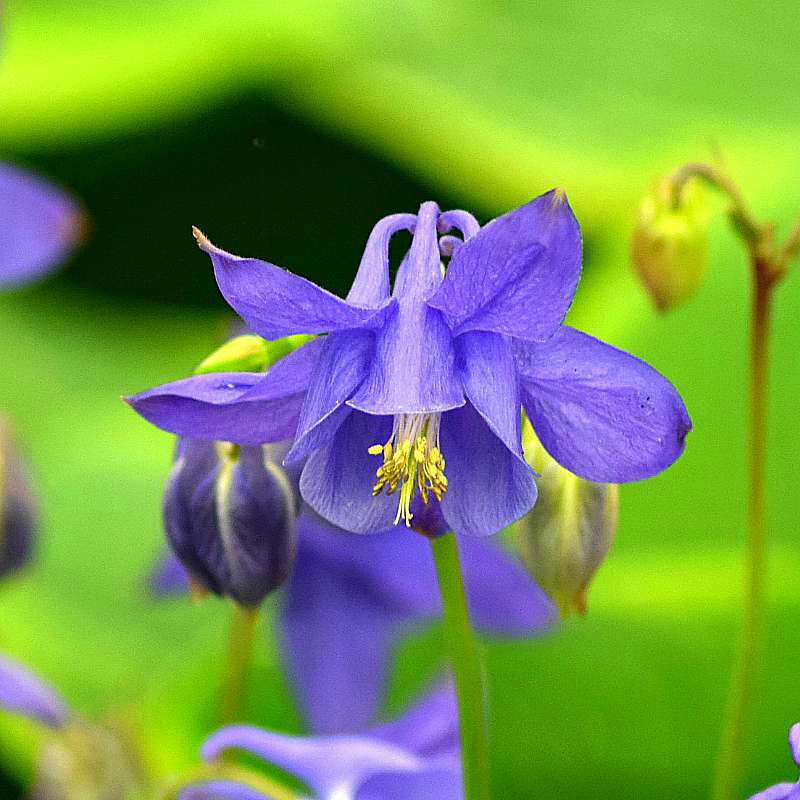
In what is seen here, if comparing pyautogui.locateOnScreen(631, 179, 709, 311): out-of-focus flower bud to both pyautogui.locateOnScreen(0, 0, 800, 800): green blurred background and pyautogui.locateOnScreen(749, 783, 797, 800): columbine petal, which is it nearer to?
pyautogui.locateOnScreen(0, 0, 800, 800): green blurred background

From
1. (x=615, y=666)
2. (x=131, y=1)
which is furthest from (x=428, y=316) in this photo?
(x=131, y=1)

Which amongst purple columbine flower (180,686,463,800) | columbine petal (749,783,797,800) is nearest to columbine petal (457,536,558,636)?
purple columbine flower (180,686,463,800)

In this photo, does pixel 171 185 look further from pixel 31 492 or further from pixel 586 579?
pixel 586 579

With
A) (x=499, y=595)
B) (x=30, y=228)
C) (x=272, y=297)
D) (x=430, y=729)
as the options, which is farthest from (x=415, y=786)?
(x=30, y=228)

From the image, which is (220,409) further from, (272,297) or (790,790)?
(790,790)

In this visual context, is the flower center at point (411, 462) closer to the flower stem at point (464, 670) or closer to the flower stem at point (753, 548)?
the flower stem at point (464, 670)
